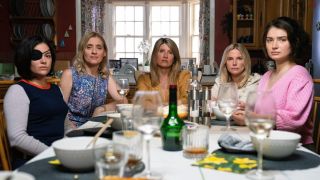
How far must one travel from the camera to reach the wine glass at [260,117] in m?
1.03

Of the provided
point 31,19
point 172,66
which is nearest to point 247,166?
point 172,66

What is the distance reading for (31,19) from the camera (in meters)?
6.48

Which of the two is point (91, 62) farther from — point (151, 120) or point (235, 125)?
point (151, 120)

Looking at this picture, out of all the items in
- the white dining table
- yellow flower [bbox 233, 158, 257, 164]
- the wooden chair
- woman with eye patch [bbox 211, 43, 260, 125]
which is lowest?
the wooden chair

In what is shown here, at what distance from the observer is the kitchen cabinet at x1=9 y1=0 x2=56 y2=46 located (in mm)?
6309

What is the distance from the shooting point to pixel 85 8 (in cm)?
695

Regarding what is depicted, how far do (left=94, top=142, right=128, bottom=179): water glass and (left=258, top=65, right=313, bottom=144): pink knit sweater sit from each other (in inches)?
44.4

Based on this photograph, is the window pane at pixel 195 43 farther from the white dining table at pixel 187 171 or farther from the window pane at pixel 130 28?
the white dining table at pixel 187 171

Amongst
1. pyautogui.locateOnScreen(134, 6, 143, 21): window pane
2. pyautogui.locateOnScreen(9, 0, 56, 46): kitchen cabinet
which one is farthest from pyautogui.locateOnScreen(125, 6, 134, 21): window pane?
pyautogui.locateOnScreen(9, 0, 56, 46): kitchen cabinet

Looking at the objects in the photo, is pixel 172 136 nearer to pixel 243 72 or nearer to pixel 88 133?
pixel 88 133

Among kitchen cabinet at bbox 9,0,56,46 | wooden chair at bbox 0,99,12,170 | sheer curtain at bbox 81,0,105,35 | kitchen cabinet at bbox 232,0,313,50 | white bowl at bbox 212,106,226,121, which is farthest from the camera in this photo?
sheer curtain at bbox 81,0,105,35

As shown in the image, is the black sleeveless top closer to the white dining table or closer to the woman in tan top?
the white dining table

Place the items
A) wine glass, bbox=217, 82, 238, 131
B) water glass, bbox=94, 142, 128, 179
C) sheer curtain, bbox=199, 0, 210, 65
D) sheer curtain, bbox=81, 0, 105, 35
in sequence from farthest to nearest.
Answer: sheer curtain, bbox=81, 0, 105, 35 < sheer curtain, bbox=199, 0, 210, 65 < wine glass, bbox=217, 82, 238, 131 < water glass, bbox=94, 142, 128, 179

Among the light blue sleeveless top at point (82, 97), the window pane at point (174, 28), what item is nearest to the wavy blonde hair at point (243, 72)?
the light blue sleeveless top at point (82, 97)
